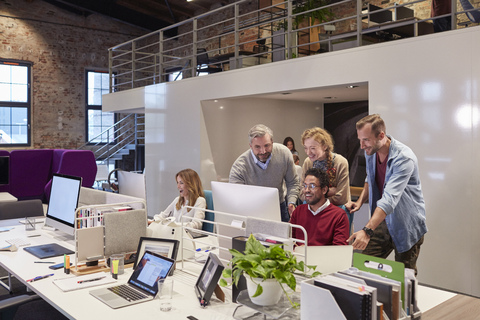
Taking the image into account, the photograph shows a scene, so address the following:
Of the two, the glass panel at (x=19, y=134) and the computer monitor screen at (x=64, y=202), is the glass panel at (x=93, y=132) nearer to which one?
the glass panel at (x=19, y=134)

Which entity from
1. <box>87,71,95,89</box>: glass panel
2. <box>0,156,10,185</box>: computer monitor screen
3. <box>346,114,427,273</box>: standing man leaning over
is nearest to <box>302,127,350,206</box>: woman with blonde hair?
<box>346,114,427,273</box>: standing man leaning over

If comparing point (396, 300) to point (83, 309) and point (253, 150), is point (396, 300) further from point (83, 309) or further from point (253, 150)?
point (253, 150)

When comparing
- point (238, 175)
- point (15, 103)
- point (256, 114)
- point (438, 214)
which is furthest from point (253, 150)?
point (15, 103)

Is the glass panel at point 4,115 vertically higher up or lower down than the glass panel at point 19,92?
lower down

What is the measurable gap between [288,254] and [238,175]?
76.3 inches

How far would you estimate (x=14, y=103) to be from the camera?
10742 mm

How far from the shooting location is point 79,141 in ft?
38.2

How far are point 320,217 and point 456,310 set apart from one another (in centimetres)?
102

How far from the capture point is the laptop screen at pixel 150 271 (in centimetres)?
205

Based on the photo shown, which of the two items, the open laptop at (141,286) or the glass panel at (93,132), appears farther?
the glass panel at (93,132)

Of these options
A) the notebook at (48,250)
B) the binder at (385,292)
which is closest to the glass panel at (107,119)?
the notebook at (48,250)

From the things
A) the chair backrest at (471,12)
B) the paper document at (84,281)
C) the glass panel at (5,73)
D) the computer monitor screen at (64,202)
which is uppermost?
the glass panel at (5,73)

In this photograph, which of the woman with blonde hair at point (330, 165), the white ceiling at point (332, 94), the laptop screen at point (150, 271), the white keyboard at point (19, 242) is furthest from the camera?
the white ceiling at point (332, 94)

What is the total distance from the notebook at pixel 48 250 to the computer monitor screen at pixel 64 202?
0.12 meters
